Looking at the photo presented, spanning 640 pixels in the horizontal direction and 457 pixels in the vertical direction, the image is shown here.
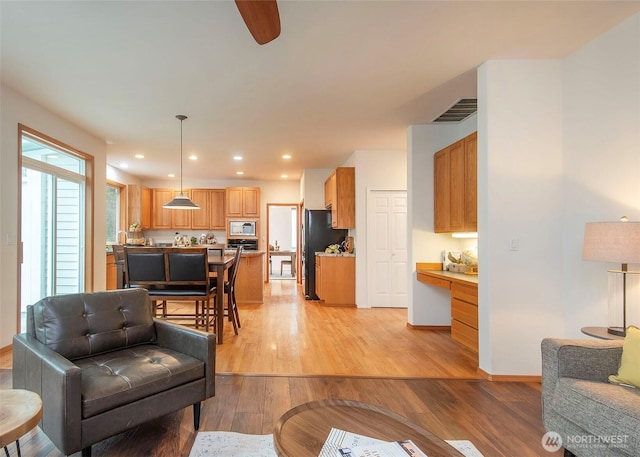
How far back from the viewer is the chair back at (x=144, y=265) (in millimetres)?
3580

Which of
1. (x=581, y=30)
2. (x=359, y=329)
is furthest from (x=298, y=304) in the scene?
(x=581, y=30)

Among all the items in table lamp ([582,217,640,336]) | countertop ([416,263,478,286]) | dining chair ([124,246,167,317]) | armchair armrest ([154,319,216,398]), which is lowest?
armchair armrest ([154,319,216,398])

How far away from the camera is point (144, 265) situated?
11.8 ft

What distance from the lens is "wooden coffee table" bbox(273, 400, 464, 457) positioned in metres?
1.27

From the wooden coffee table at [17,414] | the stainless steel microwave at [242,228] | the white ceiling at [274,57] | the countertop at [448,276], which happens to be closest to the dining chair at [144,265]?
the white ceiling at [274,57]

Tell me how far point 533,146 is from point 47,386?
3610 mm

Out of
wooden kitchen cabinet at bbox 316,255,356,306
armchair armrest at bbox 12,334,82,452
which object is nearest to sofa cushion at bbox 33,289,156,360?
armchair armrest at bbox 12,334,82,452

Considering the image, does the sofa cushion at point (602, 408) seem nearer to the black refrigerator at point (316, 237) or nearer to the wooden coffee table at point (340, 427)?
the wooden coffee table at point (340, 427)

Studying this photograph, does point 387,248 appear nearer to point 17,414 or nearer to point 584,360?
point 584,360

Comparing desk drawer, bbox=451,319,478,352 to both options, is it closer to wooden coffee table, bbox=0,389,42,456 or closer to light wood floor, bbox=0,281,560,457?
light wood floor, bbox=0,281,560,457

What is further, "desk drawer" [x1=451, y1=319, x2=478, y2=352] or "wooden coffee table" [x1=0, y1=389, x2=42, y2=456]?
"desk drawer" [x1=451, y1=319, x2=478, y2=352]

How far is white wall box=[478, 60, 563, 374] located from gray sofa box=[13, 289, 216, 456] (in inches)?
89.9

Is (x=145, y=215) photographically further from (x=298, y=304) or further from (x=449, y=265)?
(x=449, y=265)

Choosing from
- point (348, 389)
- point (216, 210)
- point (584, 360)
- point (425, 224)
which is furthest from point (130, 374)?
point (216, 210)
